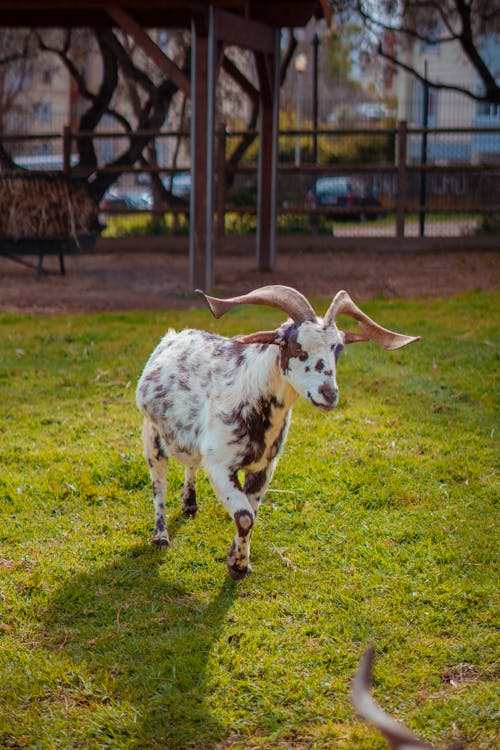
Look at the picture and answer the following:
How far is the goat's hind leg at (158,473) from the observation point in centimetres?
500

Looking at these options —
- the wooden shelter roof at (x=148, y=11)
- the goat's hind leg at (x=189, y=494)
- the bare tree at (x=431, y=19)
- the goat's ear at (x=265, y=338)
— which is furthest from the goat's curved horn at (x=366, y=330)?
the bare tree at (x=431, y=19)

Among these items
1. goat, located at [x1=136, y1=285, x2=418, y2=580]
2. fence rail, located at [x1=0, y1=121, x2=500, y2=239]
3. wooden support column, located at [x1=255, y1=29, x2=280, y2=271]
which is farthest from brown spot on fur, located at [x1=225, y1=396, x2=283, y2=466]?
fence rail, located at [x1=0, y1=121, x2=500, y2=239]

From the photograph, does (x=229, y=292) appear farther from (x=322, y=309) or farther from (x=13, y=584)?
(x=13, y=584)

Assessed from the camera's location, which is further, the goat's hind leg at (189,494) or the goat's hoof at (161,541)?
the goat's hind leg at (189,494)

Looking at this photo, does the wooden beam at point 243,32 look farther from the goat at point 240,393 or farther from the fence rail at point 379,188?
the goat at point 240,393

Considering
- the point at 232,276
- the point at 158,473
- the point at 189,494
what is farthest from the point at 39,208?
the point at 158,473

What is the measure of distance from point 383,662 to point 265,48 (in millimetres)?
11212

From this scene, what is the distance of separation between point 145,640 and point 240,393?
1.17 m

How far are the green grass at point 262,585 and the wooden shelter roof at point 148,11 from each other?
6238mm

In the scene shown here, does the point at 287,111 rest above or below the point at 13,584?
above

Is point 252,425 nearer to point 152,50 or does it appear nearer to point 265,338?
point 265,338

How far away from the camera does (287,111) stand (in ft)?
107

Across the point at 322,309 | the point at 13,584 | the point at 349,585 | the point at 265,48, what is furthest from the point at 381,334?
the point at 265,48

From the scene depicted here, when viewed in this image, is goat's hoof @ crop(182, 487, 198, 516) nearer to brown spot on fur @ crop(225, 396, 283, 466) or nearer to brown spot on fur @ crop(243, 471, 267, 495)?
brown spot on fur @ crop(243, 471, 267, 495)
